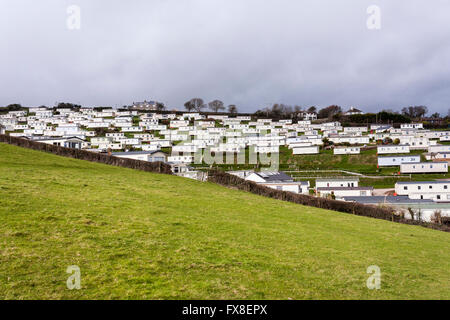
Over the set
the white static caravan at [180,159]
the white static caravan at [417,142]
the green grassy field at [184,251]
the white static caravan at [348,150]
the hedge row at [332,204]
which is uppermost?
the white static caravan at [417,142]

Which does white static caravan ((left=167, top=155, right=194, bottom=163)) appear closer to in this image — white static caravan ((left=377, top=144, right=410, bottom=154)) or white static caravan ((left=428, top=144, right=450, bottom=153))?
white static caravan ((left=377, top=144, right=410, bottom=154))

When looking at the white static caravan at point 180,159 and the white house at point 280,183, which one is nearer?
the white house at point 280,183

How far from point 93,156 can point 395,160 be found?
292 ft

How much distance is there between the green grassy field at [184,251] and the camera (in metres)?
7.43

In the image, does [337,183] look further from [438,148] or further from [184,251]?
[184,251]

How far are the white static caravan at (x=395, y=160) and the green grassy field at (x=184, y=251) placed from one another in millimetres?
84035

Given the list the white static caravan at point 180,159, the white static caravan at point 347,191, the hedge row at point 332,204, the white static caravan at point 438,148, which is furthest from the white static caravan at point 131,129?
the hedge row at point 332,204

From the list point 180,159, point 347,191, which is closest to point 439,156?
point 347,191

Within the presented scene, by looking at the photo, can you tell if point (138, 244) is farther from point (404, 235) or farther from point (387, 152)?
point (387, 152)

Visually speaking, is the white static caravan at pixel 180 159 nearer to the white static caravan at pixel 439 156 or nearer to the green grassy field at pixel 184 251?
the white static caravan at pixel 439 156

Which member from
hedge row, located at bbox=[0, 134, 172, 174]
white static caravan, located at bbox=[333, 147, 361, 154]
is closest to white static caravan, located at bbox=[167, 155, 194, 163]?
white static caravan, located at bbox=[333, 147, 361, 154]

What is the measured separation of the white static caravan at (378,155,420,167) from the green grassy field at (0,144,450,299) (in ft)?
276

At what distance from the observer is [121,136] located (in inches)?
5226

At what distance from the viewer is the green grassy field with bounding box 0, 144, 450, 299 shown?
24.4ft
